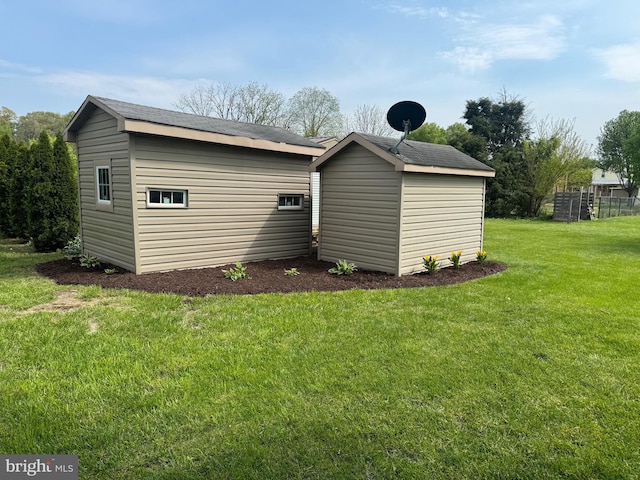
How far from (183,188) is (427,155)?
478 cm

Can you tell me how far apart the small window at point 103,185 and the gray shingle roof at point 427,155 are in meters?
5.01

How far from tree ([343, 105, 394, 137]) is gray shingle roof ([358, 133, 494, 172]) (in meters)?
25.5

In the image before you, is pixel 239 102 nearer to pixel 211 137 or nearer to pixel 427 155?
pixel 211 137

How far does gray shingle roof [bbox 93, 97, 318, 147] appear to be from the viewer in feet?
22.1

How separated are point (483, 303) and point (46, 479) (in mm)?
5124

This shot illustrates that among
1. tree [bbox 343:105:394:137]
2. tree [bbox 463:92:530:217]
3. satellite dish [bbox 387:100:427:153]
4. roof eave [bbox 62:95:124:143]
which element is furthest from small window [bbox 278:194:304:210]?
tree [bbox 343:105:394:137]

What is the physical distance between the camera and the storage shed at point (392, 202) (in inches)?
278

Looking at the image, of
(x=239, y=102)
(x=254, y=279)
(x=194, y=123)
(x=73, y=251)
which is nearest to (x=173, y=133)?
(x=194, y=123)

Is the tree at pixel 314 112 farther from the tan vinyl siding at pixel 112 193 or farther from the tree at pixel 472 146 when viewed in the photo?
the tan vinyl siding at pixel 112 193

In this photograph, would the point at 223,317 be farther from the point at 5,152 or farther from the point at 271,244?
the point at 5,152

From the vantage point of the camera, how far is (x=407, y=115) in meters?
7.86

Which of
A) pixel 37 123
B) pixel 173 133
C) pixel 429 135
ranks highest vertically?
pixel 37 123

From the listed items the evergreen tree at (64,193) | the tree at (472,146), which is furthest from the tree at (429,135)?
the evergreen tree at (64,193)

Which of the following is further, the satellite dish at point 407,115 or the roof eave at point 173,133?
the satellite dish at point 407,115
